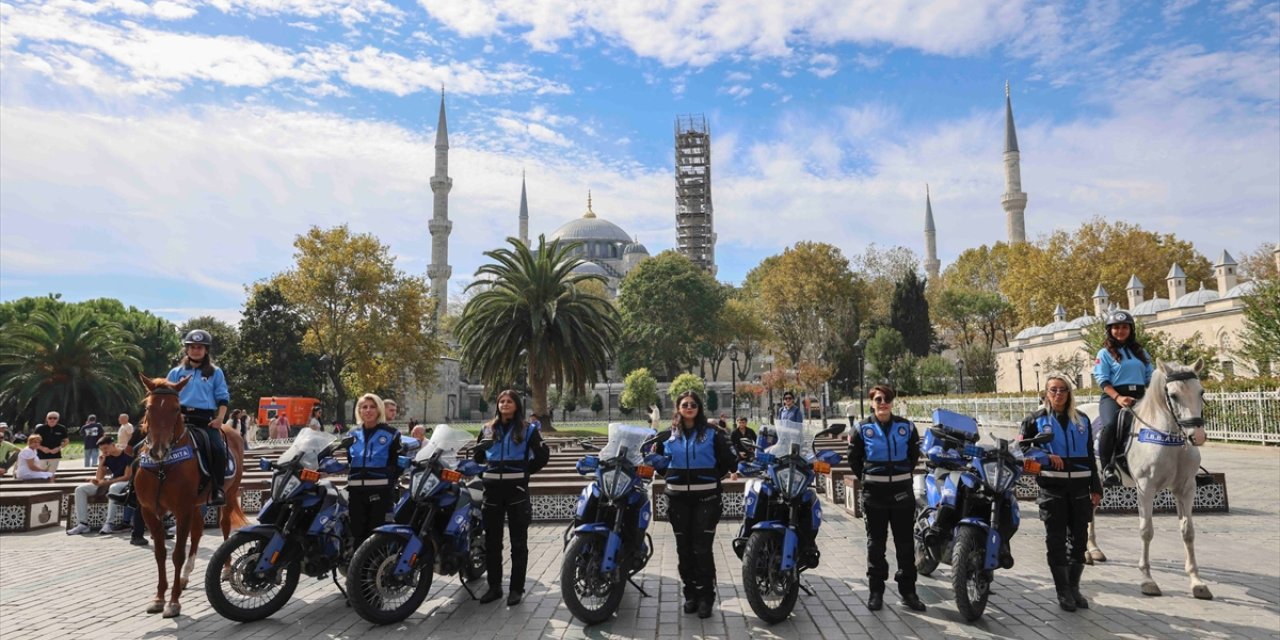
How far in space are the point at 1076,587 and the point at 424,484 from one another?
16.2 ft

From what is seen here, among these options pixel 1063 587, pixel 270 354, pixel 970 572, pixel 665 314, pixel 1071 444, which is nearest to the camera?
pixel 970 572

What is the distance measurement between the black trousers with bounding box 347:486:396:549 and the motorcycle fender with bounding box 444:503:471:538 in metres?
0.53

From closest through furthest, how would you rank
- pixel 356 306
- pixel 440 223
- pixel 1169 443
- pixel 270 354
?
pixel 1169 443 → pixel 356 306 → pixel 270 354 → pixel 440 223

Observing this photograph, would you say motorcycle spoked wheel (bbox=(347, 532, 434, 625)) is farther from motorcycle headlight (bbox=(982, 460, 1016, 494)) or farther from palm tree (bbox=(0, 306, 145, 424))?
palm tree (bbox=(0, 306, 145, 424))

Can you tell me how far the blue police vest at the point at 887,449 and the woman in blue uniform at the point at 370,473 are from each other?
3668 millimetres

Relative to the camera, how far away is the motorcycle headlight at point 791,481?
5727 millimetres

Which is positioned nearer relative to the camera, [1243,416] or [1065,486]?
[1065,486]

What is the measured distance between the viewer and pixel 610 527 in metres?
5.64

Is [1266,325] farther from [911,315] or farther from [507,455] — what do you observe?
[911,315]

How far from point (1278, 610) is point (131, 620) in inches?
333

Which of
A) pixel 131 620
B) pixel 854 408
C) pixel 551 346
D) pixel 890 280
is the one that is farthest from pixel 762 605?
pixel 890 280

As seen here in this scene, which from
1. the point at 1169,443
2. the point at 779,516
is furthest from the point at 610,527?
the point at 1169,443

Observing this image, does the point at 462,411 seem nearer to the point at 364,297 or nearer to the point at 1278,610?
the point at 364,297

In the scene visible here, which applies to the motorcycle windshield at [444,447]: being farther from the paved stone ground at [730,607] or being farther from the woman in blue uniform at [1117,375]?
the woman in blue uniform at [1117,375]
